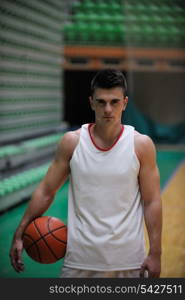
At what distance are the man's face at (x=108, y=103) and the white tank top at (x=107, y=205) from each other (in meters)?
0.12

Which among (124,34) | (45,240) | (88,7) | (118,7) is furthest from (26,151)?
(118,7)

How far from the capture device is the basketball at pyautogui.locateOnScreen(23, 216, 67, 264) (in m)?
2.13

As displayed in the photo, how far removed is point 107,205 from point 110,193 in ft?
0.17

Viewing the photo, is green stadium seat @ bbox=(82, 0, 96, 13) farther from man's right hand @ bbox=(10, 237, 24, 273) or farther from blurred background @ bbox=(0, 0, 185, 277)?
man's right hand @ bbox=(10, 237, 24, 273)

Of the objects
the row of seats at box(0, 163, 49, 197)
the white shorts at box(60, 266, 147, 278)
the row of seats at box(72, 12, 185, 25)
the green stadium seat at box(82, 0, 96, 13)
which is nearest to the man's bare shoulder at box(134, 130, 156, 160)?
the white shorts at box(60, 266, 147, 278)

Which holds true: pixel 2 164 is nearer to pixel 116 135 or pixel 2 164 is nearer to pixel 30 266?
pixel 30 266

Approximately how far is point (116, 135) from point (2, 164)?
3828 mm

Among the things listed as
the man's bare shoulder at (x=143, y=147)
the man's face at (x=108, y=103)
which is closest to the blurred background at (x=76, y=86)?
the man's bare shoulder at (x=143, y=147)

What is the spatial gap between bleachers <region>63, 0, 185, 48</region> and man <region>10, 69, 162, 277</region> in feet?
26.0

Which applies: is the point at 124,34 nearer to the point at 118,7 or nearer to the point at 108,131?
the point at 118,7

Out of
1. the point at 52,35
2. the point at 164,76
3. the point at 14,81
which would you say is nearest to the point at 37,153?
the point at 14,81

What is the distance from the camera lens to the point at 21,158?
617 centimetres

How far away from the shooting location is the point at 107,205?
1940 millimetres

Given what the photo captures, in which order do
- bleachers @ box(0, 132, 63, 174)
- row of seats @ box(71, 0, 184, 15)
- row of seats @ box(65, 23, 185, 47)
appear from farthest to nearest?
row of seats @ box(71, 0, 184, 15) → row of seats @ box(65, 23, 185, 47) → bleachers @ box(0, 132, 63, 174)
